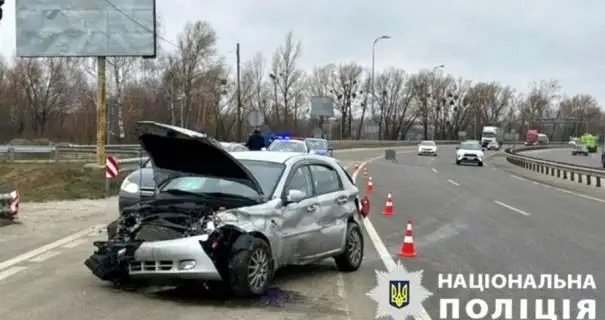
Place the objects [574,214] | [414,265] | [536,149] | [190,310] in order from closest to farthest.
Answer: [190,310] < [414,265] < [574,214] < [536,149]

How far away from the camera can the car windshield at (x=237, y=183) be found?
337 inches

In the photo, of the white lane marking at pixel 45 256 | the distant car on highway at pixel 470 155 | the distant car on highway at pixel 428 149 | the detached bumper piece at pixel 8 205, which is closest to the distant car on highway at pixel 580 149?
the distant car on highway at pixel 428 149

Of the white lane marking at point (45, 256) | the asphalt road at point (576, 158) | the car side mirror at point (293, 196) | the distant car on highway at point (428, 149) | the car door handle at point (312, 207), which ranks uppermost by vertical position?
the car side mirror at point (293, 196)

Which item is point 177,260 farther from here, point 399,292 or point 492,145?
point 492,145

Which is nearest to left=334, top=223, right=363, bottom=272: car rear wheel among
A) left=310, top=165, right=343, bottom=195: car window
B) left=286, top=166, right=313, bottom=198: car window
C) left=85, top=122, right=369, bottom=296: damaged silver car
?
left=85, top=122, right=369, bottom=296: damaged silver car

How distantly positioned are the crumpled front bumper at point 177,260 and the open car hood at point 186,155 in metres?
1.09

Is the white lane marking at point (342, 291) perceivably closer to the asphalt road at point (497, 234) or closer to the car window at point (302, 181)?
the asphalt road at point (497, 234)

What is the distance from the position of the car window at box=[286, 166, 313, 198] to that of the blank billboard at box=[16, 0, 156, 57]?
21.4 meters

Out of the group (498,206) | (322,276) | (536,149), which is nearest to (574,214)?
(498,206)

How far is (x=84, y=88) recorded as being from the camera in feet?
280

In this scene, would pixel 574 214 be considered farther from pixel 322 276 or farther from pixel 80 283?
pixel 80 283

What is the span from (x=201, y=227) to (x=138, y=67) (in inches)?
2911

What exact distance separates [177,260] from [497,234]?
7819mm

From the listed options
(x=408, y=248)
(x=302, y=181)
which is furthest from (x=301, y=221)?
(x=408, y=248)
